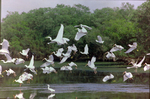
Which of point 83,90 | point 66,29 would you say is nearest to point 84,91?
point 83,90

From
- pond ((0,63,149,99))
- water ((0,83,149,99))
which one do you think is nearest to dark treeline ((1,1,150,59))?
pond ((0,63,149,99))

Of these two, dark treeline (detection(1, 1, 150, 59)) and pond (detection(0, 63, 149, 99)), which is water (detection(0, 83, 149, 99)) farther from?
dark treeline (detection(1, 1, 150, 59))

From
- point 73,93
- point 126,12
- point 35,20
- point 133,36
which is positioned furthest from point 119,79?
point 126,12

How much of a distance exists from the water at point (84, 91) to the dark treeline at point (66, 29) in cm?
1526

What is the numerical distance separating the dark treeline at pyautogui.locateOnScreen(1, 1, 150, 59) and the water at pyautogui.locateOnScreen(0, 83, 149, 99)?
50.1 feet

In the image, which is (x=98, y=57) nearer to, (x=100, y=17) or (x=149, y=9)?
(x=100, y=17)

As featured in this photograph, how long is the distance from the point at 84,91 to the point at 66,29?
28433 mm

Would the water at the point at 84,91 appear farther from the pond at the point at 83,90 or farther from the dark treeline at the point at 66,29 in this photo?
the dark treeline at the point at 66,29

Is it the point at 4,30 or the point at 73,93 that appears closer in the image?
the point at 73,93

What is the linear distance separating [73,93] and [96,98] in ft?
5.22

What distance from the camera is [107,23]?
44688mm

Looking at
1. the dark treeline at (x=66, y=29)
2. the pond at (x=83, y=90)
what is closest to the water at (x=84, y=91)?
the pond at (x=83, y=90)

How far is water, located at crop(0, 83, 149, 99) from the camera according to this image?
14835 mm

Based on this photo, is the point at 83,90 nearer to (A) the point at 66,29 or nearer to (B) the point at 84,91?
(B) the point at 84,91
